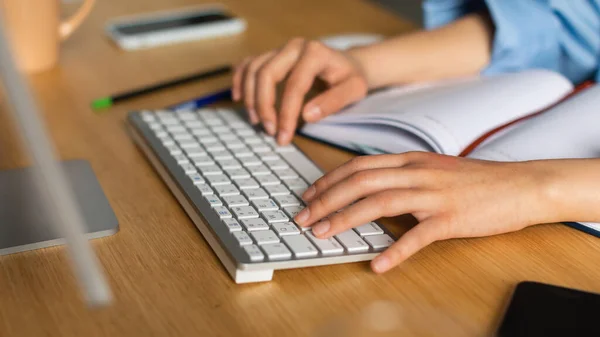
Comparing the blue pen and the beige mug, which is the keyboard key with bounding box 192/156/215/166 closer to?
the blue pen

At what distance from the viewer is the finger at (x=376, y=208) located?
0.57 metres

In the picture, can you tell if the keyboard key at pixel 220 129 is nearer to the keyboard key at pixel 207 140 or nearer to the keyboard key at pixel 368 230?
the keyboard key at pixel 207 140

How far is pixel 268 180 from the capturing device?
2.18 feet

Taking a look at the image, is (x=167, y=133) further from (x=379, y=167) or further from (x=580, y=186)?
(x=580, y=186)

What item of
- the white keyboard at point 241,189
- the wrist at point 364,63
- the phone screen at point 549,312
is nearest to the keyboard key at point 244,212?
the white keyboard at point 241,189

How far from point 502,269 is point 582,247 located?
84 mm

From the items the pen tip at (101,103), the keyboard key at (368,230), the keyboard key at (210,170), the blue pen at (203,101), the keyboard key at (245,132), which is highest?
the keyboard key at (368,230)

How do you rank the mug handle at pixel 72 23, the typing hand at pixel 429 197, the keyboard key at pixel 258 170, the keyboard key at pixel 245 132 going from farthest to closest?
the mug handle at pixel 72 23, the keyboard key at pixel 245 132, the keyboard key at pixel 258 170, the typing hand at pixel 429 197

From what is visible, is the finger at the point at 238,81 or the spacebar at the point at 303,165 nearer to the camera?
the spacebar at the point at 303,165

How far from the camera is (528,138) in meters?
0.70

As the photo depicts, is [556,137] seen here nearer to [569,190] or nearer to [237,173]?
[569,190]

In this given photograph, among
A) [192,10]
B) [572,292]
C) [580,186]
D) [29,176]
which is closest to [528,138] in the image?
[580,186]

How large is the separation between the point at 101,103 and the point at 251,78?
19 centimetres

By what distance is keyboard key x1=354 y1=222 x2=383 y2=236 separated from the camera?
0.59 meters
